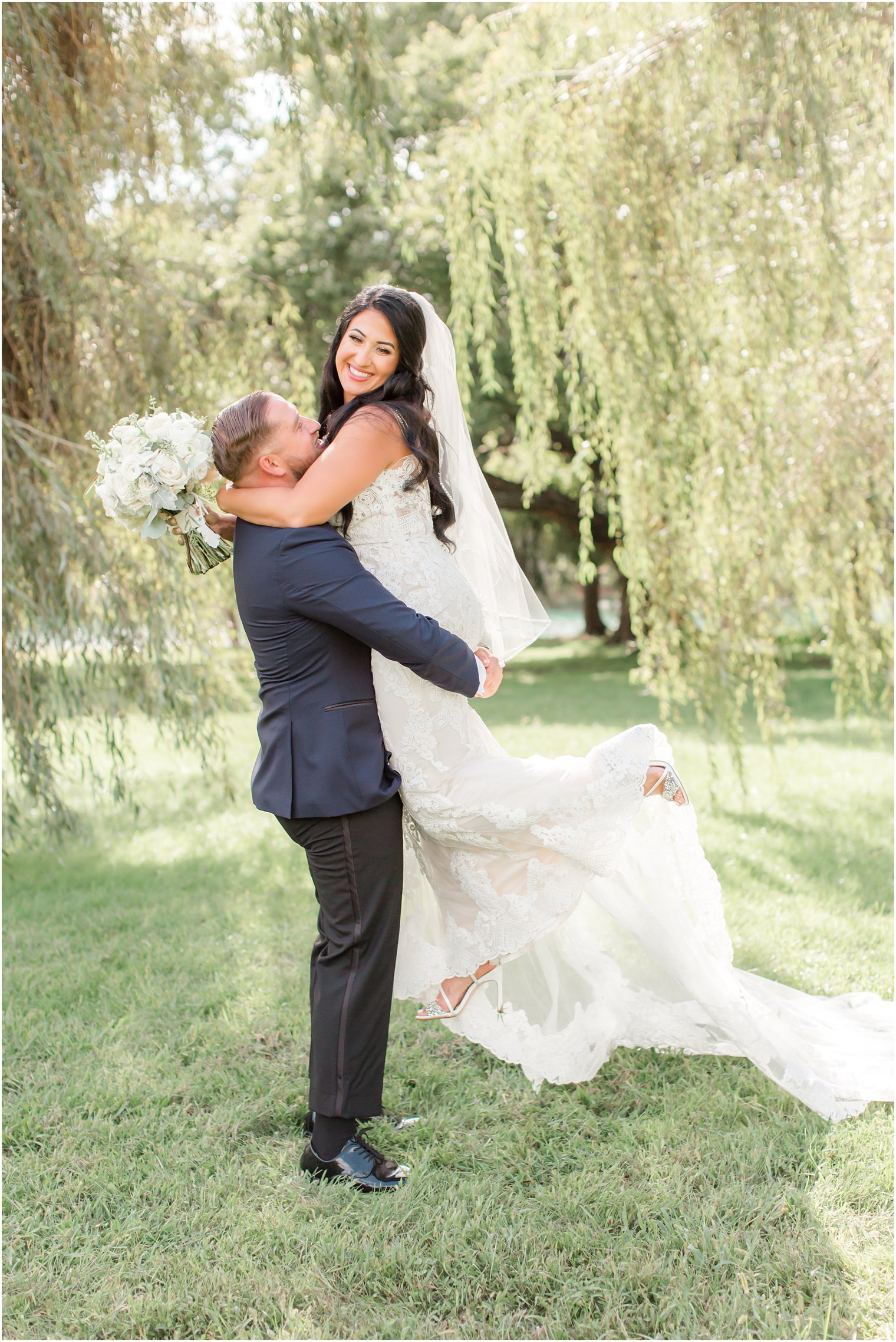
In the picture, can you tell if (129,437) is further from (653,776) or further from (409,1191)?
(409,1191)

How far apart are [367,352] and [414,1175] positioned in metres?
2.27

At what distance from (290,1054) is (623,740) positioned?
63.8 inches

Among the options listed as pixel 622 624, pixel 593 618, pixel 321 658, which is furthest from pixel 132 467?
pixel 593 618

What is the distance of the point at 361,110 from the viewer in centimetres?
479

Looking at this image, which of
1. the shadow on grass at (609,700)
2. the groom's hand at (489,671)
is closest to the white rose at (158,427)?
the groom's hand at (489,671)

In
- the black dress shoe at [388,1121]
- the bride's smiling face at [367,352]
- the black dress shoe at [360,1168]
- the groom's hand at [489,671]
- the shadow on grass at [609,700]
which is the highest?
the bride's smiling face at [367,352]

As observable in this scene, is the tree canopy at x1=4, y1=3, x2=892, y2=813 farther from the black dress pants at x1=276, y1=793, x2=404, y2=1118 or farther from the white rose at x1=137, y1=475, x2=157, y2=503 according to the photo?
the black dress pants at x1=276, y1=793, x2=404, y2=1118

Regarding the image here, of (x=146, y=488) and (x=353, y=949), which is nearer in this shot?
(x=146, y=488)

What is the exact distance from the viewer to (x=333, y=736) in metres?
2.57

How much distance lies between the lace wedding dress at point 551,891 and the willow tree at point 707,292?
7.73 ft

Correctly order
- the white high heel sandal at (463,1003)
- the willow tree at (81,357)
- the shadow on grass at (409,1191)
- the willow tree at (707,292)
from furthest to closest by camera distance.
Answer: the willow tree at (707,292) → the willow tree at (81,357) → the white high heel sandal at (463,1003) → the shadow on grass at (409,1191)

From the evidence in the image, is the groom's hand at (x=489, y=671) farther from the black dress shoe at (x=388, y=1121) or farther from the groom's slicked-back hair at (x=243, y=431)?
the black dress shoe at (x=388, y=1121)

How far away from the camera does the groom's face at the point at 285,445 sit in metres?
2.56

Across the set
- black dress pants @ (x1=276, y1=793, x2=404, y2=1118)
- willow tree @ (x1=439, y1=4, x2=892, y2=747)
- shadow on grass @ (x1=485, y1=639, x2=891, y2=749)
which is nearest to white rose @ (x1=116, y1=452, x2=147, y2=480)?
black dress pants @ (x1=276, y1=793, x2=404, y2=1118)
